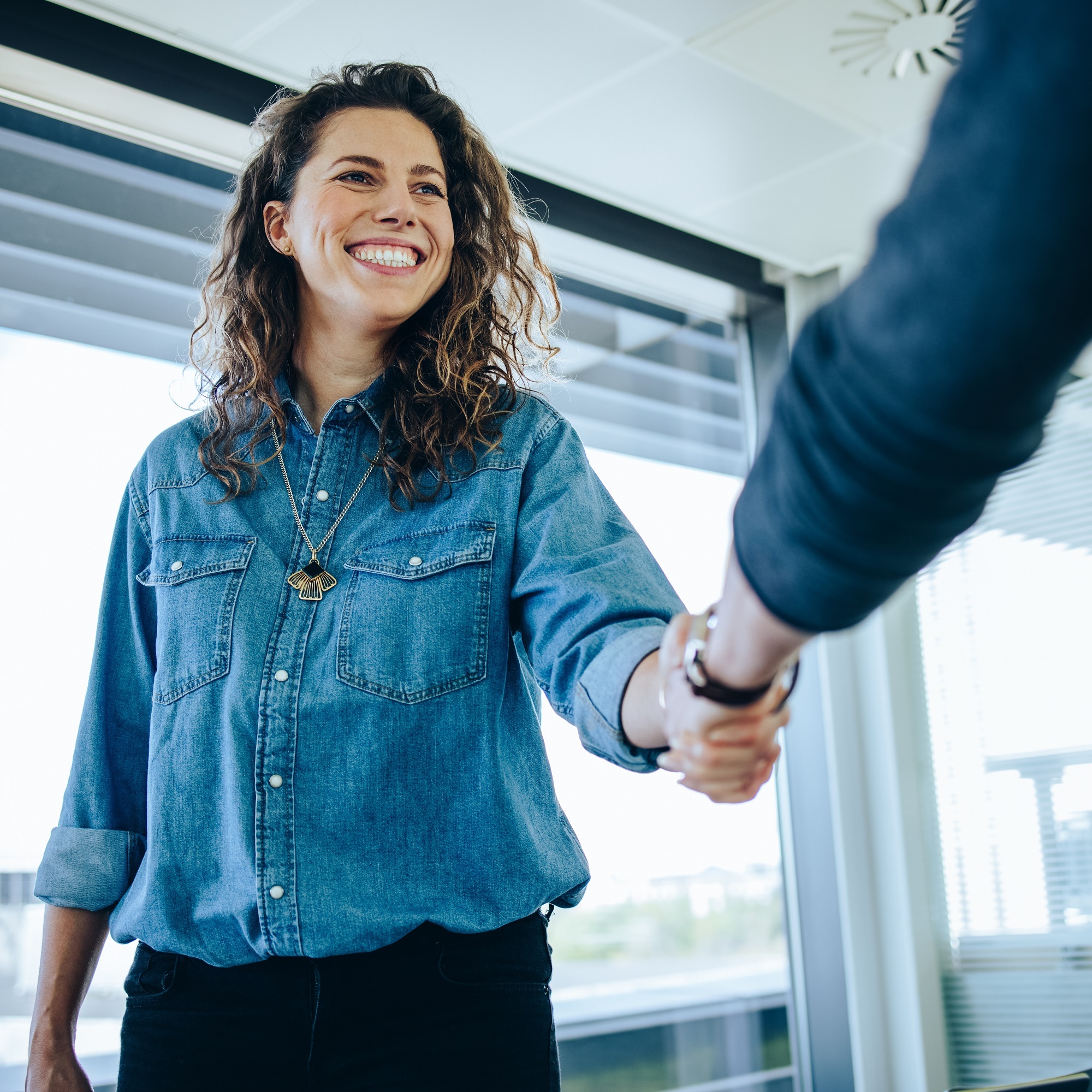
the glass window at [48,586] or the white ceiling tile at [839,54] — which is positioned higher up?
the white ceiling tile at [839,54]

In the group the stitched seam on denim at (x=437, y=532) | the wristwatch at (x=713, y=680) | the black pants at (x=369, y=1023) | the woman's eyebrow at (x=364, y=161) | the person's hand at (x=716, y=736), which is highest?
the woman's eyebrow at (x=364, y=161)

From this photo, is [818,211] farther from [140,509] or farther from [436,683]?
[436,683]

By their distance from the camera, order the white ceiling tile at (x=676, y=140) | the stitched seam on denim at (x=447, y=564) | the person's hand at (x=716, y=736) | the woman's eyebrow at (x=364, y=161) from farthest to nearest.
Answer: the white ceiling tile at (x=676, y=140) < the woman's eyebrow at (x=364, y=161) < the stitched seam on denim at (x=447, y=564) < the person's hand at (x=716, y=736)

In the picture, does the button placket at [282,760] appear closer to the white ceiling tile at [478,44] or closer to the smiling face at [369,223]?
the smiling face at [369,223]

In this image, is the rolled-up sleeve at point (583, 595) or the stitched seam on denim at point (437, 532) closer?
the rolled-up sleeve at point (583, 595)

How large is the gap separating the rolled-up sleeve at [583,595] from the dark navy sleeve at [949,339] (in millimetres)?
365

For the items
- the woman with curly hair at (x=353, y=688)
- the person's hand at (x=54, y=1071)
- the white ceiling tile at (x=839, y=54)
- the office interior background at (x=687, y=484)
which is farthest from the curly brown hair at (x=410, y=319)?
the white ceiling tile at (x=839, y=54)

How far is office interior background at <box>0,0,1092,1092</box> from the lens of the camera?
2.35 m

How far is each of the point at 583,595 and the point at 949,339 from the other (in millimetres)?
577

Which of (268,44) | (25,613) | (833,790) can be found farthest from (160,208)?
(833,790)

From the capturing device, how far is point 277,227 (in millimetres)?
1392

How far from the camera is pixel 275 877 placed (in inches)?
38.8

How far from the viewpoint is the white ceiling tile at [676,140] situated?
2.70 meters

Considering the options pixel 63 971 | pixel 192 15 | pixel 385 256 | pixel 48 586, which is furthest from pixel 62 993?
pixel 192 15
